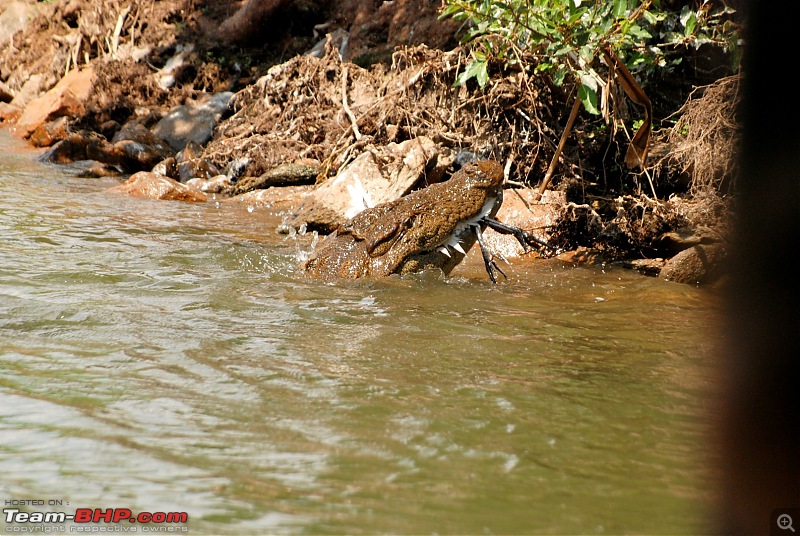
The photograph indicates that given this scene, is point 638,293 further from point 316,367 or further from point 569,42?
point 316,367

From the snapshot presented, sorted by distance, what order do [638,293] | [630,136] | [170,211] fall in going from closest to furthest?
[638,293] → [630,136] → [170,211]

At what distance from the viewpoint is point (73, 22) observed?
58.2 ft

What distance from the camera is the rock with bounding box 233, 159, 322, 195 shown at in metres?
9.31

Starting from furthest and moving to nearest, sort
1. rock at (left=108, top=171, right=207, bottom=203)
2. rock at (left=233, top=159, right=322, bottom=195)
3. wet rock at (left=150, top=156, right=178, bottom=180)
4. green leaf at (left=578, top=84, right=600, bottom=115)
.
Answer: wet rock at (left=150, top=156, right=178, bottom=180) < rock at (left=233, top=159, right=322, bottom=195) < rock at (left=108, top=171, right=207, bottom=203) < green leaf at (left=578, top=84, right=600, bottom=115)

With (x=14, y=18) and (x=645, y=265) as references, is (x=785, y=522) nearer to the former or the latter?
(x=645, y=265)

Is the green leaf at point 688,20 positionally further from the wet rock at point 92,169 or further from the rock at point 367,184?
the wet rock at point 92,169

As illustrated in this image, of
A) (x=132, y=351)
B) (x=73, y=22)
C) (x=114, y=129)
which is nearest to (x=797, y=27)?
(x=132, y=351)

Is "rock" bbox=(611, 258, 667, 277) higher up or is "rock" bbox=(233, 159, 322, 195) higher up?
"rock" bbox=(233, 159, 322, 195)

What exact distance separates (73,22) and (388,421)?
18524mm

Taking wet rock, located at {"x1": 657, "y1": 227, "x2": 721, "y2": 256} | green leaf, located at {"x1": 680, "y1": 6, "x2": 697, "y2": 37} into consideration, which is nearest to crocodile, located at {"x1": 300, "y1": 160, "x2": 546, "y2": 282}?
wet rock, located at {"x1": 657, "y1": 227, "x2": 721, "y2": 256}

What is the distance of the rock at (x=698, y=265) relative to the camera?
18.3ft

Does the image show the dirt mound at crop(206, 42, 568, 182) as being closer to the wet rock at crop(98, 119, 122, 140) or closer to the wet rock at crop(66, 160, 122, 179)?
the wet rock at crop(66, 160, 122, 179)

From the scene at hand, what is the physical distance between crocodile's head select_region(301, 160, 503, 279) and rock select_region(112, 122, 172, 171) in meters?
7.33

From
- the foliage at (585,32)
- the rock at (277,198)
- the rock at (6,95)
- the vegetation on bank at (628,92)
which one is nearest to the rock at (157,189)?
the rock at (277,198)
